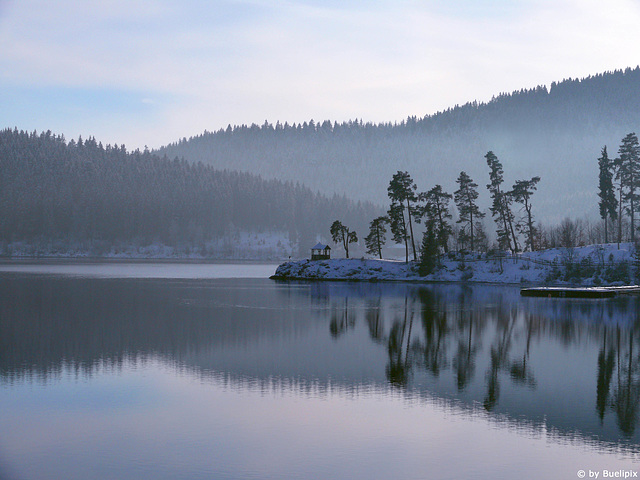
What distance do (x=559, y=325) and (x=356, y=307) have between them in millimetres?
20332

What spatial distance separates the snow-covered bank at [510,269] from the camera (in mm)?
102500

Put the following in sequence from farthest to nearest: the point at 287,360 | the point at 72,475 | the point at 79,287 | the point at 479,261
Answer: the point at 479,261
the point at 79,287
the point at 287,360
the point at 72,475

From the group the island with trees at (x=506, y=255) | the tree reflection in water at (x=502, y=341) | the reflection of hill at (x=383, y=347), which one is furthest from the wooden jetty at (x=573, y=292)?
the island with trees at (x=506, y=255)

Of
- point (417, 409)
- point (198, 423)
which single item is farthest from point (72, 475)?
point (417, 409)

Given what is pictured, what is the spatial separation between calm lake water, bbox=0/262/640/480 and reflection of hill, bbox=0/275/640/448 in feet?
0.54

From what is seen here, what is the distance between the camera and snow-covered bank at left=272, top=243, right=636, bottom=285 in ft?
336

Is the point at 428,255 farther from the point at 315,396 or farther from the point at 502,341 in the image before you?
the point at 315,396

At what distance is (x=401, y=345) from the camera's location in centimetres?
4441

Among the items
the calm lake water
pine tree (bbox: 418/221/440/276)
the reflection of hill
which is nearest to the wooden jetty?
the reflection of hill

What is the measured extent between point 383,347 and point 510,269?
72.7m

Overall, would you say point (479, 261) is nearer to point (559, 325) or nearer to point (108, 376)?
point (559, 325)

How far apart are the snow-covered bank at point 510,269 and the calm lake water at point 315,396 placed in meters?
45.3

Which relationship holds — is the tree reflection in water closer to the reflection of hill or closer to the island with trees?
the reflection of hill

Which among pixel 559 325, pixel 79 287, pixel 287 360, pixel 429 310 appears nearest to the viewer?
pixel 287 360
